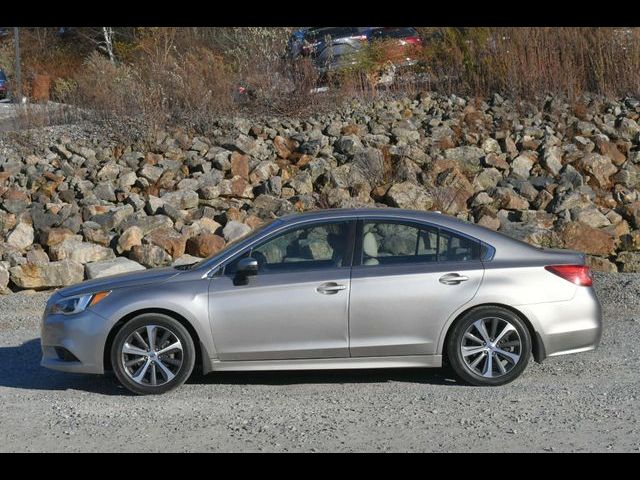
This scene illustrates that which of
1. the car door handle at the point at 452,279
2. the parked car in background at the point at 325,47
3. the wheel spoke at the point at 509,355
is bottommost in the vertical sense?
the wheel spoke at the point at 509,355

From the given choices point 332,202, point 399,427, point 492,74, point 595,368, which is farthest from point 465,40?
point 399,427

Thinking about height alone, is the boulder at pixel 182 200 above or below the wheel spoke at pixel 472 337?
above

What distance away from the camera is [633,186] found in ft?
58.0

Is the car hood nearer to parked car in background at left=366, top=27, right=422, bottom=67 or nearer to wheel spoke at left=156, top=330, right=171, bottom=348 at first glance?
wheel spoke at left=156, top=330, right=171, bottom=348

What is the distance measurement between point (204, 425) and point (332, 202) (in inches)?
374

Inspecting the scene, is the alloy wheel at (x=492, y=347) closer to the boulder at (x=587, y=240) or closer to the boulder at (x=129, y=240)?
the boulder at (x=587, y=240)

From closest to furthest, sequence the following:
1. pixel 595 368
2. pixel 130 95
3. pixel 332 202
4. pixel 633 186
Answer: pixel 595 368, pixel 332 202, pixel 633 186, pixel 130 95

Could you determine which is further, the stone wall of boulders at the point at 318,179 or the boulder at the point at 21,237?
the boulder at the point at 21,237

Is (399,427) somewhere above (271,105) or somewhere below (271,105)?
below

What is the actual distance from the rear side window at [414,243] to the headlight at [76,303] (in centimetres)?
222

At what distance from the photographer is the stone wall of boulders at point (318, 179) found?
47.6 feet

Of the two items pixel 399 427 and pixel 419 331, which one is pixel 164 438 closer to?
pixel 399 427

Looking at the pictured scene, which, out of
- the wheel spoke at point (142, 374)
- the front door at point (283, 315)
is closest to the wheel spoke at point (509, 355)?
the front door at point (283, 315)

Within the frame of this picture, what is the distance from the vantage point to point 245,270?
815 centimetres
